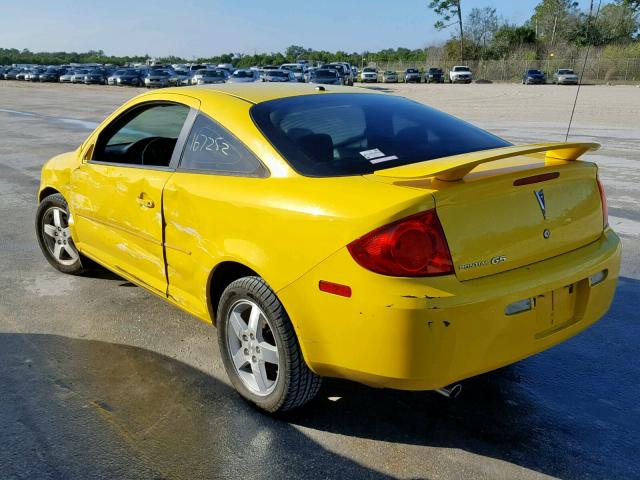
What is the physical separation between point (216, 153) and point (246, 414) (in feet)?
4.57

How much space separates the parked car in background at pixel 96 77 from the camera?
56819mm

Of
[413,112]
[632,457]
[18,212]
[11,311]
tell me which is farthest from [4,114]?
[632,457]

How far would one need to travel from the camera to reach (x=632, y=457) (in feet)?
9.20

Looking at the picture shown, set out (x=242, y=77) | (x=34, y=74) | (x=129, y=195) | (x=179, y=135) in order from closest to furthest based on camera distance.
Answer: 1. (x=179, y=135)
2. (x=129, y=195)
3. (x=242, y=77)
4. (x=34, y=74)

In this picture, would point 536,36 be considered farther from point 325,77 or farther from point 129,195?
point 129,195


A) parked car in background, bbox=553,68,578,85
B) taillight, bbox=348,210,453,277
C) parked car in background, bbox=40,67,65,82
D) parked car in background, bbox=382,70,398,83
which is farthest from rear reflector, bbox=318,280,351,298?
parked car in background, bbox=40,67,65,82

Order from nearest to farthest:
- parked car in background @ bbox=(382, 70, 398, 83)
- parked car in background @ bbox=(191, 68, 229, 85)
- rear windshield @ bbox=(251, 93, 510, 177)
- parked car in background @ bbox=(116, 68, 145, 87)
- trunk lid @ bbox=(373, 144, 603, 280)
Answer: trunk lid @ bbox=(373, 144, 603, 280) < rear windshield @ bbox=(251, 93, 510, 177) < parked car in background @ bbox=(191, 68, 229, 85) < parked car in background @ bbox=(116, 68, 145, 87) < parked car in background @ bbox=(382, 70, 398, 83)

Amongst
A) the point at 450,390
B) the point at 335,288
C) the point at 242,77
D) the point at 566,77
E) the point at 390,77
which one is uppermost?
the point at 335,288

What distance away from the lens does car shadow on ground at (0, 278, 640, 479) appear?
2789 millimetres

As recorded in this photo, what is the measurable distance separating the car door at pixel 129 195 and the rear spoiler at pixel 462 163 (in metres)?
1.48

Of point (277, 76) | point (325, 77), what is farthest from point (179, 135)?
point (277, 76)

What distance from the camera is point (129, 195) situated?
3.93m

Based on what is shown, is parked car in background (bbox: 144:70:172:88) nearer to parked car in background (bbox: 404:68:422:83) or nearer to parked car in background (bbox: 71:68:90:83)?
parked car in background (bbox: 71:68:90:83)

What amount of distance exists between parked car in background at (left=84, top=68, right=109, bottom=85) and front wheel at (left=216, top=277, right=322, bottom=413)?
2321 inches
